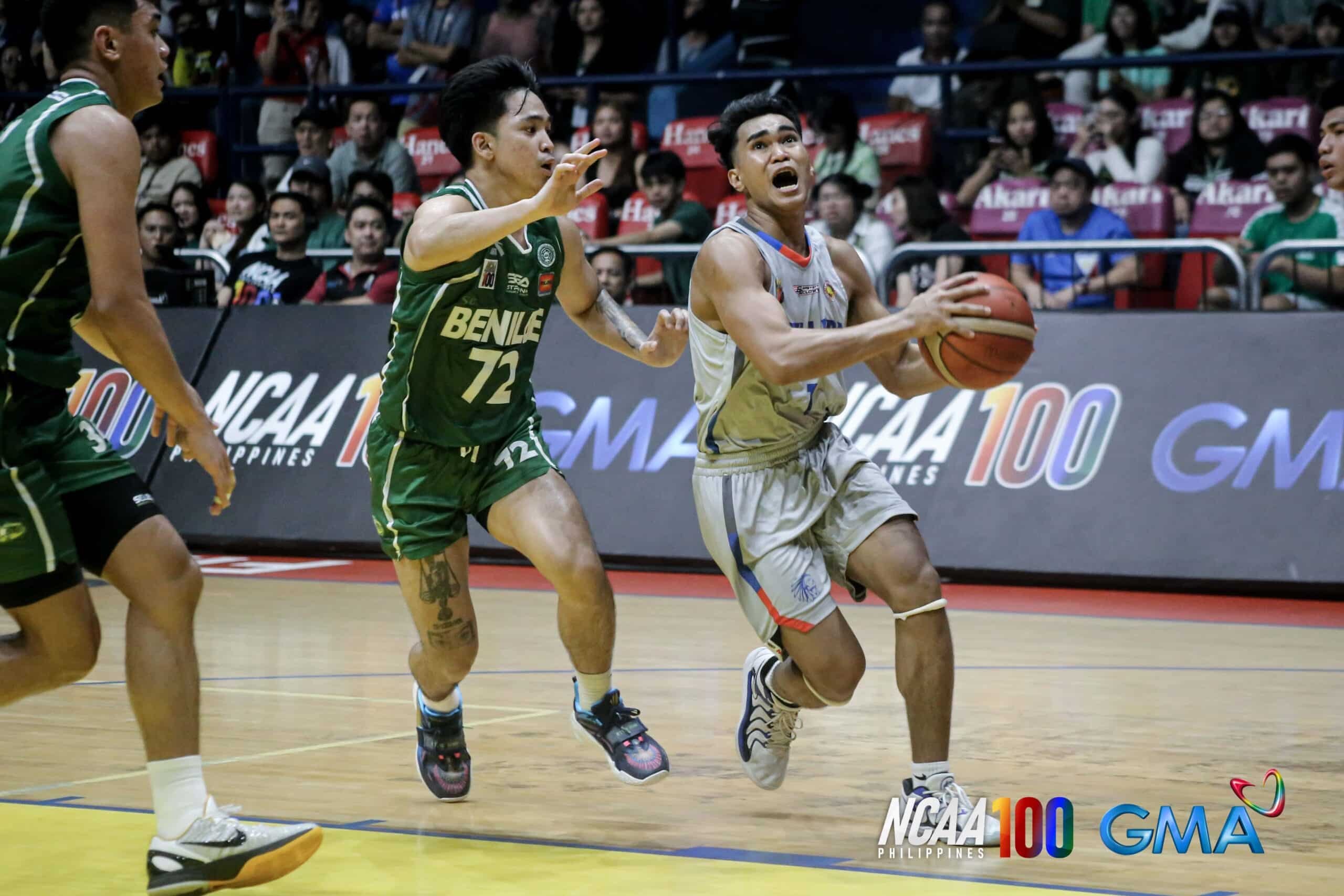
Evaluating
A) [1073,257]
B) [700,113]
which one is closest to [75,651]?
[1073,257]

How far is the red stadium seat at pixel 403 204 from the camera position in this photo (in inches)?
540

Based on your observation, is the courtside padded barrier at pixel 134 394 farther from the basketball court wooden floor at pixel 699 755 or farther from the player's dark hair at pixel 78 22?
the player's dark hair at pixel 78 22

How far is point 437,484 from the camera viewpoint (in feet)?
17.6

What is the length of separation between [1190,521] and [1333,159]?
408 cm

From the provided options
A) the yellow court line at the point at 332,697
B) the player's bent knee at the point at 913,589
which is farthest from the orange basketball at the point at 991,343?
the yellow court line at the point at 332,697

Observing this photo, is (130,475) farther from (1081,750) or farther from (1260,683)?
(1260,683)

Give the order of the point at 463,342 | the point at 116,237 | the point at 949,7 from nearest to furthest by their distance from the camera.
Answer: the point at 116,237, the point at 463,342, the point at 949,7

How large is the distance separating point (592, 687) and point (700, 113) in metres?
9.73

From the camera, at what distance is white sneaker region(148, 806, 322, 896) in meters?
4.06

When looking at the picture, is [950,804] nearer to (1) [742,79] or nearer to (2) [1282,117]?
(2) [1282,117]

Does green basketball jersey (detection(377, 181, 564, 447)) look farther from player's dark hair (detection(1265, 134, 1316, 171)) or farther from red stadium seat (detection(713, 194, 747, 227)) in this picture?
red stadium seat (detection(713, 194, 747, 227))

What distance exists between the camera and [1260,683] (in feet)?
23.6

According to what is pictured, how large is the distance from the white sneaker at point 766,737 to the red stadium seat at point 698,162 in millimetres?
8463

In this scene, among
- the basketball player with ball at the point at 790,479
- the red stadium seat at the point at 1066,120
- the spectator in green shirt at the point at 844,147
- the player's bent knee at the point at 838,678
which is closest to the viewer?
the basketball player with ball at the point at 790,479
